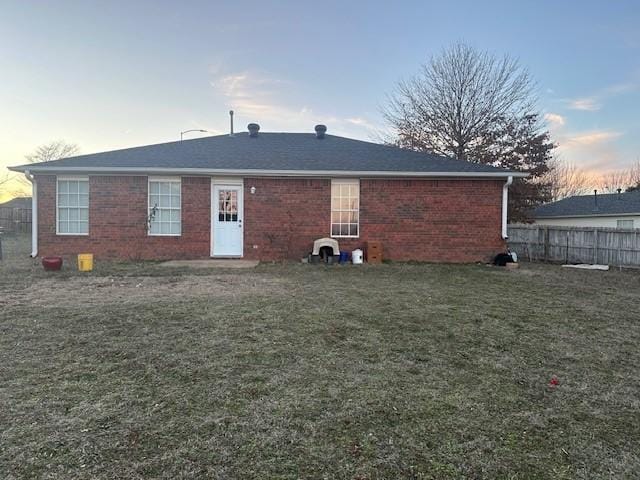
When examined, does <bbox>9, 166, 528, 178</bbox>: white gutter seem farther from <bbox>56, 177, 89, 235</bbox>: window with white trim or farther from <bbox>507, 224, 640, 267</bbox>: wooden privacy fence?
<bbox>507, 224, 640, 267</bbox>: wooden privacy fence

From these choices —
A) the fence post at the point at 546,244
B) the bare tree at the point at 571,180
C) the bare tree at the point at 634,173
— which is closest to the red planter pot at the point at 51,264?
the fence post at the point at 546,244

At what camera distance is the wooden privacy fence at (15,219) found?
22.8m

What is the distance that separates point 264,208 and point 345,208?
2444mm

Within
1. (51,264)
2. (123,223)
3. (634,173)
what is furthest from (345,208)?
(634,173)

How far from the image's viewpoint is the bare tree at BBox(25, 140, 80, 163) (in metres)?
37.9

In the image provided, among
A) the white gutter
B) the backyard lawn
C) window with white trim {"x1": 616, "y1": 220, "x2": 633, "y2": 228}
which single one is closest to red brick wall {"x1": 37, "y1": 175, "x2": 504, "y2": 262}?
the white gutter

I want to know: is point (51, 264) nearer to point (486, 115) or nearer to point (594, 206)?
point (486, 115)

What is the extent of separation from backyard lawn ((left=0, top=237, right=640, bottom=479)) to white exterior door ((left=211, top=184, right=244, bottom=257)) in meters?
5.10

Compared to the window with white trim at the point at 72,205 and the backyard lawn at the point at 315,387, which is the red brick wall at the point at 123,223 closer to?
the window with white trim at the point at 72,205

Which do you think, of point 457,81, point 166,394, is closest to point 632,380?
point 166,394

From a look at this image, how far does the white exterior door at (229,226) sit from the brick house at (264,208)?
0.03 metres

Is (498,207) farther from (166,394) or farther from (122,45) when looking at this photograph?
(122,45)

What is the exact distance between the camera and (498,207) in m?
11.9

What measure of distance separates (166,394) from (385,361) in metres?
2.00
